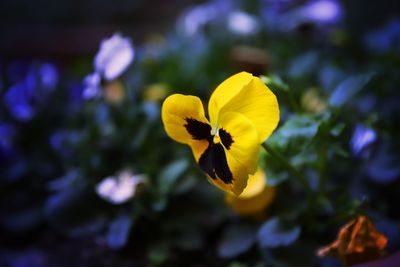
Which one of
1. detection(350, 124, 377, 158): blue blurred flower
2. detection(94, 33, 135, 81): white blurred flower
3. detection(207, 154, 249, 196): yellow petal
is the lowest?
detection(207, 154, 249, 196): yellow petal

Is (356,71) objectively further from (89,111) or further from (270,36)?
(89,111)

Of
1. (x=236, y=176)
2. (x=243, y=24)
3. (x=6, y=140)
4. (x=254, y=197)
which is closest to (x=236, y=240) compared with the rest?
(x=254, y=197)

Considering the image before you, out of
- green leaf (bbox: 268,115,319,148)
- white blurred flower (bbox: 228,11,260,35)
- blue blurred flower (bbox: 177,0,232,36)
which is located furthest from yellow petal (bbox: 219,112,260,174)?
blue blurred flower (bbox: 177,0,232,36)

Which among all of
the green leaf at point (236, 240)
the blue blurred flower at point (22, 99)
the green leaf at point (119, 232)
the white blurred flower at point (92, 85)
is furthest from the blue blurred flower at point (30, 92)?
the green leaf at point (236, 240)

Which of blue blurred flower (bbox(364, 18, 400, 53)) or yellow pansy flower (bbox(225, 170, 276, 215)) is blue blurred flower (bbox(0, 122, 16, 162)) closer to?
yellow pansy flower (bbox(225, 170, 276, 215))

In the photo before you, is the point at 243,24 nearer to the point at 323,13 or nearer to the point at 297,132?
the point at 323,13

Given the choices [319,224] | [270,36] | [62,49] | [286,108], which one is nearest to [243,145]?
[319,224]

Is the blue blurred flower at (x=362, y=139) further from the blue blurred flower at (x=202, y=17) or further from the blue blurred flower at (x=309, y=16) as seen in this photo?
the blue blurred flower at (x=202, y=17)
